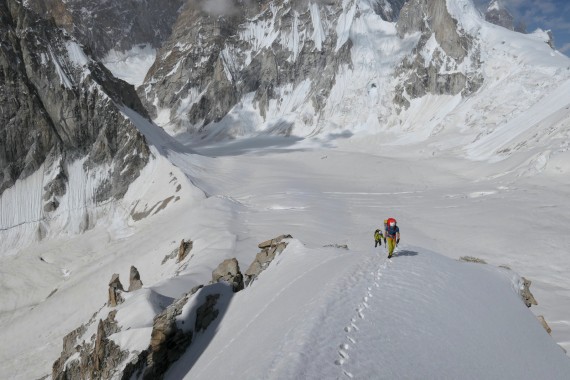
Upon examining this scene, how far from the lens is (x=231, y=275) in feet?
60.2

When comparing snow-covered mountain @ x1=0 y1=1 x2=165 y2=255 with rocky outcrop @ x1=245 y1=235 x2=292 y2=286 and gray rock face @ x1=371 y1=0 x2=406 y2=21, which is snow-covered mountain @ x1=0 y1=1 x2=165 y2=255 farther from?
gray rock face @ x1=371 y1=0 x2=406 y2=21

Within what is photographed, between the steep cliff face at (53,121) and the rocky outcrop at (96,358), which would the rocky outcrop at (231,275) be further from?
the steep cliff face at (53,121)

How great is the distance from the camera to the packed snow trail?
7.86m

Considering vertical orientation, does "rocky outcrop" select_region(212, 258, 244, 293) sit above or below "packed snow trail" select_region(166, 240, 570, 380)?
below

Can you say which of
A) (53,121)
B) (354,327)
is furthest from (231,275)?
(53,121)

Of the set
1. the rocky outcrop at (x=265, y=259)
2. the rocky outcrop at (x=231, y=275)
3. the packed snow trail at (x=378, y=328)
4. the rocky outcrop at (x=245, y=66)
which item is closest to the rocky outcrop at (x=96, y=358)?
the packed snow trail at (x=378, y=328)

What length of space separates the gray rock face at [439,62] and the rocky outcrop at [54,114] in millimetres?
77110

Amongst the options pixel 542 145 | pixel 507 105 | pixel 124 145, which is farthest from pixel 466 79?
pixel 124 145

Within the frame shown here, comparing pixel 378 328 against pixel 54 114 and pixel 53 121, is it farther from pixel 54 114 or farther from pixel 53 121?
pixel 54 114

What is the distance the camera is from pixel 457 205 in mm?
43469

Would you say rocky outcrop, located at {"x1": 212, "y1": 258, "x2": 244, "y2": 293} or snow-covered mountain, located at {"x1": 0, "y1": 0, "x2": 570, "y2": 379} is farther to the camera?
rocky outcrop, located at {"x1": 212, "y1": 258, "x2": 244, "y2": 293}

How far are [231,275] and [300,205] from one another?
29600 millimetres

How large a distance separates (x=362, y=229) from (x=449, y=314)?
27816mm

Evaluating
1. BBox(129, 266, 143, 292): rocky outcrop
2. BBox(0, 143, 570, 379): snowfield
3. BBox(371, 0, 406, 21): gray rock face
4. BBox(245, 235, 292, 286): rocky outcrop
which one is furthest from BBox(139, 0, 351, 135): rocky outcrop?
BBox(245, 235, 292, 286): rocky outcrop
